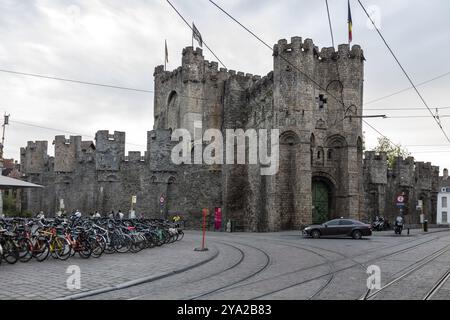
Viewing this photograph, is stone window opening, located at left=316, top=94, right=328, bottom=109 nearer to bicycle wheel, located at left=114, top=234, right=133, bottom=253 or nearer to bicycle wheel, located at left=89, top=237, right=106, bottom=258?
bicycle wheel, located at left=114, top=234, right=133, bottom=253

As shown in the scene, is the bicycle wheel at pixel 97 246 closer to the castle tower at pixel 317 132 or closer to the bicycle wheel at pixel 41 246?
the bicycle wheel at pixel 41 246

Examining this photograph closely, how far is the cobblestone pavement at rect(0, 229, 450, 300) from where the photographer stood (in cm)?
774

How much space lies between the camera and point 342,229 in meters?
22.3

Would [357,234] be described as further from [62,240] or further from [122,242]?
[62,240]

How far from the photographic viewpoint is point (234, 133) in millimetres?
36312

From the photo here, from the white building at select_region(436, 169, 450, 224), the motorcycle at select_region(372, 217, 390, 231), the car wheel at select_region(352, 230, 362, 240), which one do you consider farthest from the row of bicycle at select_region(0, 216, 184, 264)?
the white building at select_region(436, 169, 450, 224)

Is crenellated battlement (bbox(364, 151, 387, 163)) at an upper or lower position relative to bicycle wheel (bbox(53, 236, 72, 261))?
upper

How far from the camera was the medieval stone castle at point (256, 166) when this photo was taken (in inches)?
1149

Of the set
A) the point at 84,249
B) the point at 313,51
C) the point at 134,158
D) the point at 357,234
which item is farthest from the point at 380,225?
the point at 84,249

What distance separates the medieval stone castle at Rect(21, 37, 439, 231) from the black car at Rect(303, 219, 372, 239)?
5.48 metres

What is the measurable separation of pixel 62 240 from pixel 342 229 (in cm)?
1452

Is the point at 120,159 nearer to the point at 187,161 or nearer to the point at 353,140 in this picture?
the point at 187,161

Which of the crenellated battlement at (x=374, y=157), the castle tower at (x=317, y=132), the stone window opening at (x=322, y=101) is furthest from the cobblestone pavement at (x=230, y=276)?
the crenellated battlement at (x=374, y=157)

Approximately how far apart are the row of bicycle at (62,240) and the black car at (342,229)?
9393mm
